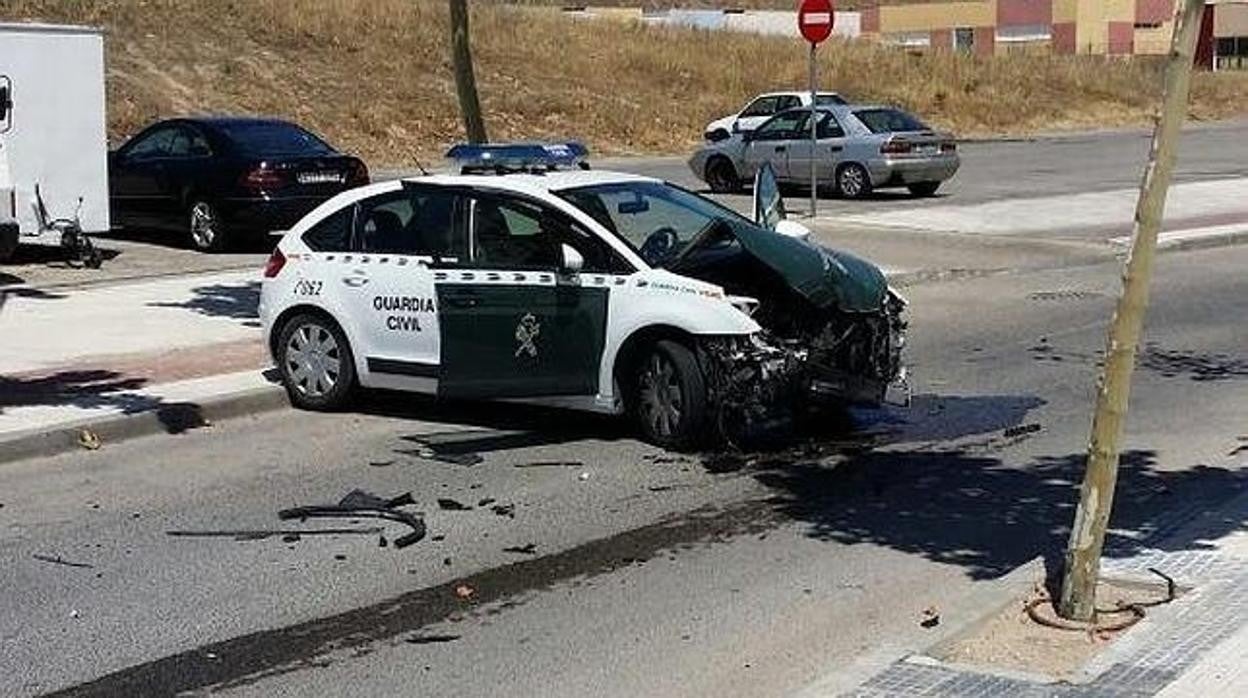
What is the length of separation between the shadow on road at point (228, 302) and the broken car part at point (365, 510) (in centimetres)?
628

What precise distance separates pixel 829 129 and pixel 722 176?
2.41 metres

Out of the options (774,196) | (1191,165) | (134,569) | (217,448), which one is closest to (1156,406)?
(774,196)

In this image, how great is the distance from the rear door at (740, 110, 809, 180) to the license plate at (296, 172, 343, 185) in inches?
426

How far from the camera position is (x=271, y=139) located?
66.6 ft

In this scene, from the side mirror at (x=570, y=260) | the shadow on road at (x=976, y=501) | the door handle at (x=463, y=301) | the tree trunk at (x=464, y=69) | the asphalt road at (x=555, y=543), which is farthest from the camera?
the tree trunk at (x=464, y=69)

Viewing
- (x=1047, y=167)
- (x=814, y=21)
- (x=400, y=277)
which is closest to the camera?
(x=400, y=277)

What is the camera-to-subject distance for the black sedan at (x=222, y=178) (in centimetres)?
1947

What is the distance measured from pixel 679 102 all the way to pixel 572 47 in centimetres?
397

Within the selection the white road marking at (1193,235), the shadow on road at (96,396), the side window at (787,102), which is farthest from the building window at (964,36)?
the shadow on road at (96,396)

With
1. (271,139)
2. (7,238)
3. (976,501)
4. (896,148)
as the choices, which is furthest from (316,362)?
(896,148)

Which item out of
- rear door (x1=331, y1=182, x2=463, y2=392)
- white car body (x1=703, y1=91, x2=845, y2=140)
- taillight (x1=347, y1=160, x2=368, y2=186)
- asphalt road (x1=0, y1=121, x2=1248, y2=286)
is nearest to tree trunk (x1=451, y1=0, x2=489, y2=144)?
rear door (x1=331, y1=182, x2=463, y2=392)

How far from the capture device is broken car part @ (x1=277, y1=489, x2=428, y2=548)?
26.4ft

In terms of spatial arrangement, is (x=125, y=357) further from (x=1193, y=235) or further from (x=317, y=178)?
(x=1193, y=235)

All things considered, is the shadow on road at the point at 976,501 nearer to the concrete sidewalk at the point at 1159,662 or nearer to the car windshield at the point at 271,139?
the concrete sidewalk at the point at 1159,662
